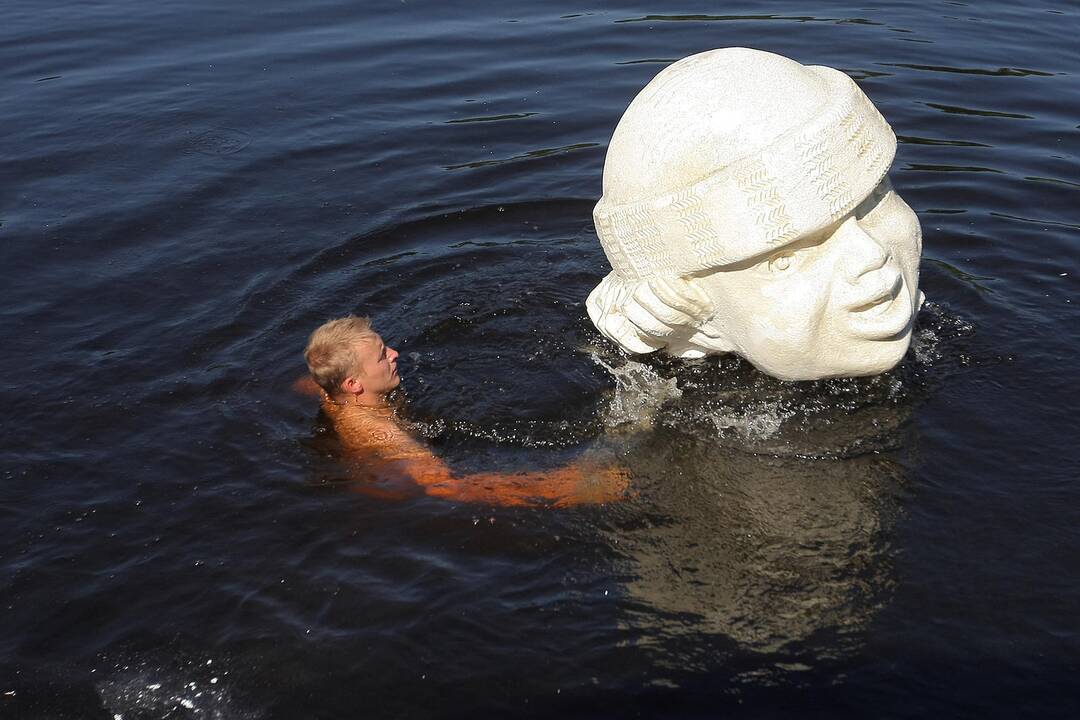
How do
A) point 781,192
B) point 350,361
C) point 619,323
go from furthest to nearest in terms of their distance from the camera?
point 350,361, point 619,323, point 781,192

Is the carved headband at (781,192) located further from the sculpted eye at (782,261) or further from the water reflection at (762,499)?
the water reflection at (762,499)

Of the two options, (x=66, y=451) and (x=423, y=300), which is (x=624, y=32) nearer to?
(x=423, y=300)

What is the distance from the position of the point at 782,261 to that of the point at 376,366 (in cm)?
257

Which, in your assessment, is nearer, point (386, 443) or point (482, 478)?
point (482, 478)

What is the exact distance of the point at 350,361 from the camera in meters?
6.79

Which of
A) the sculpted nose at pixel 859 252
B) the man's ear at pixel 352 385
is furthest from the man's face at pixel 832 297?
the man's ear at pixel 352 385

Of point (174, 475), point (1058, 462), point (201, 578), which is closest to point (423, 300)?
point (174, 475)

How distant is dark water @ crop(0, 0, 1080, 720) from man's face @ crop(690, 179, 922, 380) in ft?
1.79

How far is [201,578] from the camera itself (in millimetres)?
5516

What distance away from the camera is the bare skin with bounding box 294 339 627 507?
19.7 ft

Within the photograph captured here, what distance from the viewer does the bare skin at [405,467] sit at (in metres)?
6.00

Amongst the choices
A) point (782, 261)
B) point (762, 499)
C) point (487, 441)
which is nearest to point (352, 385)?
point (487, 441)

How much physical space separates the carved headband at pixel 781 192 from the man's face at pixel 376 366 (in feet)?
6.41

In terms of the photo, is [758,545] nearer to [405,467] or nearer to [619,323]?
[619,323]
